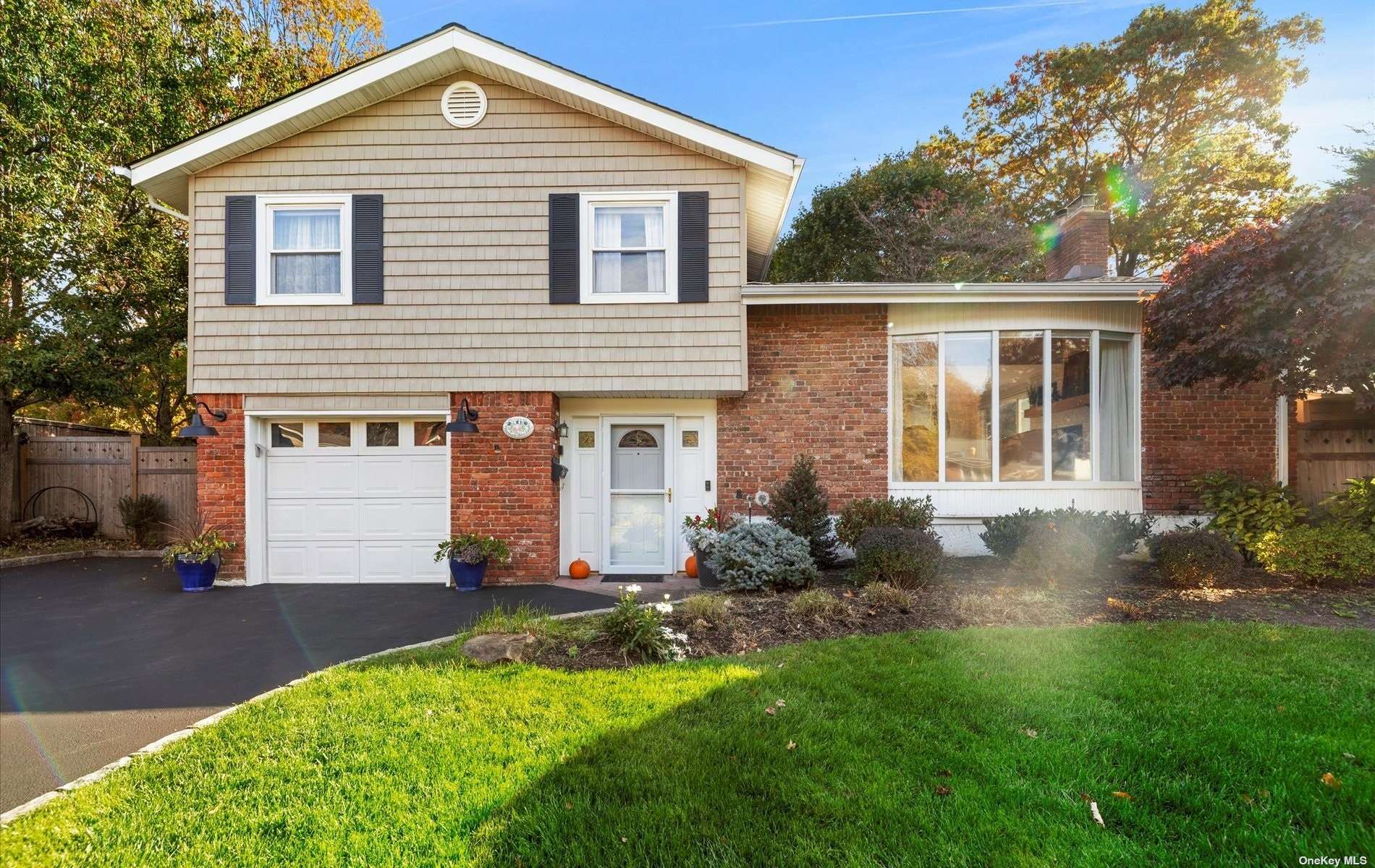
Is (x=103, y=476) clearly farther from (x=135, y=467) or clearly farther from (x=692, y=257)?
(x=692, y=257)

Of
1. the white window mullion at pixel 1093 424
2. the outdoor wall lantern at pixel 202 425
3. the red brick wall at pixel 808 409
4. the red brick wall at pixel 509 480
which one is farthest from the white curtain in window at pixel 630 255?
the white window mullion at pixel 1093 424

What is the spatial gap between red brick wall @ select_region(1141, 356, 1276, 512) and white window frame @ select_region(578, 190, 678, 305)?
6188mm

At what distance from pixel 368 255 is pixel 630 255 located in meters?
3.13

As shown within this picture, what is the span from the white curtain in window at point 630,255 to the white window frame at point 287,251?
9.62ft

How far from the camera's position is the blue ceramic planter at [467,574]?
7.42 m

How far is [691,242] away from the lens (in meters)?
7.57

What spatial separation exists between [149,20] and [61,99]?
6.85ft

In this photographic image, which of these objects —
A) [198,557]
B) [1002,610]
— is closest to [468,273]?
[198,557]

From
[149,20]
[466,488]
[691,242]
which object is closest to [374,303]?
[466,488]

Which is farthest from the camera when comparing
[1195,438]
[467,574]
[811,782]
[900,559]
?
[1195,438]

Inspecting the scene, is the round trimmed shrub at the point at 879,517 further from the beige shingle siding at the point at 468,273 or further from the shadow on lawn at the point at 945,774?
the shadow on lawn at the point at 945,774

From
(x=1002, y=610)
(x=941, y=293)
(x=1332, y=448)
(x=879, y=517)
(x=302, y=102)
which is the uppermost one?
(x=302, y=102)

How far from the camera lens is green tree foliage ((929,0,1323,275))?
16781 millimetres

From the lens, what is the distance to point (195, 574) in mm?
7375
